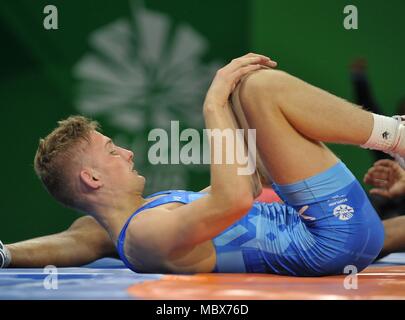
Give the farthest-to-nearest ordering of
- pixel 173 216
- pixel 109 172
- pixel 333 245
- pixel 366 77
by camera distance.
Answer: pixel 366 77
pixel 109 172
pixel 333 245
pixel 173 216

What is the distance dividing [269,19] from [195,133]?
2.35ft

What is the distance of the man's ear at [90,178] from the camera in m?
2.04

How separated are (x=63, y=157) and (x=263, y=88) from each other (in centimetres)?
67

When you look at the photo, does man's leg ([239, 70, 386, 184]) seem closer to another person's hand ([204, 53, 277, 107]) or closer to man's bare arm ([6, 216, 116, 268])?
another person's hand ([204, 53, 277, 107])

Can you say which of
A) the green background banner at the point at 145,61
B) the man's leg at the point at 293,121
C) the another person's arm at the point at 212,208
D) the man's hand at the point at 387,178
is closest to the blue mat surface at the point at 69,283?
the another person's arm at the point at 212,208

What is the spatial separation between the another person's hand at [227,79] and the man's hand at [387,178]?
0.73m

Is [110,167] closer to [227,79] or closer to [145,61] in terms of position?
[227,79]

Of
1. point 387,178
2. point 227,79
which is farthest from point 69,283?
point 387,178

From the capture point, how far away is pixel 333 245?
1.92 meters

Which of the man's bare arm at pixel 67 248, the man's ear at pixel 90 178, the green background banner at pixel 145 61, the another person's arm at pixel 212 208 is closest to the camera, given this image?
the another person's arm at pixel 212 208

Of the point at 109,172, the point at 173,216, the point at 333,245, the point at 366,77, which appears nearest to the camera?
the point at 173,216

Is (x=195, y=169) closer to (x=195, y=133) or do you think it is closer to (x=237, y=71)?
(x=195, y=133)

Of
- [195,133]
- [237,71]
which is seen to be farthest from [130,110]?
[237,71]

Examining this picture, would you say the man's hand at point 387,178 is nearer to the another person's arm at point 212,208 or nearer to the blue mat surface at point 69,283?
the another person's arm at point 212,208
